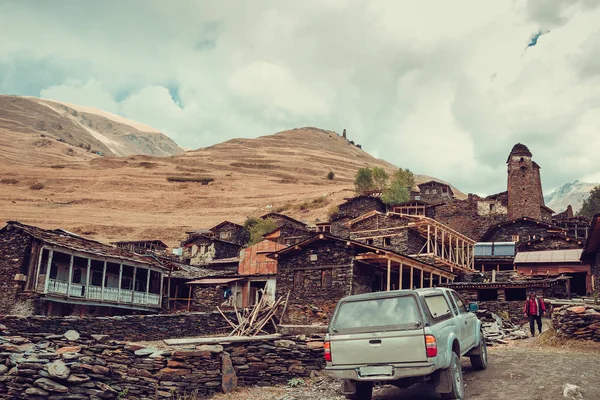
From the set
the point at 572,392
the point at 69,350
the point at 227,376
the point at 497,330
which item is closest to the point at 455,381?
the point at 572,392

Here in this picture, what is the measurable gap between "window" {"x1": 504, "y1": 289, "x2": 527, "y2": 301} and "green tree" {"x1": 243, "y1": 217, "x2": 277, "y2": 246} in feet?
102

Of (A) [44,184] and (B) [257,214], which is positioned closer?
(B) [257,214]

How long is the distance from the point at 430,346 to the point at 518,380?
12.9 ft

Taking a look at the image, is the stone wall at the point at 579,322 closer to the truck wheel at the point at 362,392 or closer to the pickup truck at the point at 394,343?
the pickup truck at the point at 394,343

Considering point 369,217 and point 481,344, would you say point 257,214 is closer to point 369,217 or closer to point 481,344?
point 369,217

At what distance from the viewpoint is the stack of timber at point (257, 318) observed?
83.8 feet

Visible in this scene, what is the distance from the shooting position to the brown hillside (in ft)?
255

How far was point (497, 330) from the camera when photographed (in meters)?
19.5

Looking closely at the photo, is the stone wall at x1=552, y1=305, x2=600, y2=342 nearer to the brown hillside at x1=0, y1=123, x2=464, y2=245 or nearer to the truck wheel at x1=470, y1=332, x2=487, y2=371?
the truck wheel at x1=470, y1=332, x2=487, y2=371

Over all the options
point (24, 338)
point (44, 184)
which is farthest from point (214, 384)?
point (44, 184)

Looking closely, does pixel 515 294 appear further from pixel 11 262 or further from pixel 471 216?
pixel 471 216

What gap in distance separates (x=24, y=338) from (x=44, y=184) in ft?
312

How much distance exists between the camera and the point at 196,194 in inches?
3999

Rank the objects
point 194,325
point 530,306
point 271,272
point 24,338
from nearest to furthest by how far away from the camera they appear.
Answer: point 24,338
point 530,306
point 194,325
point 271,272
